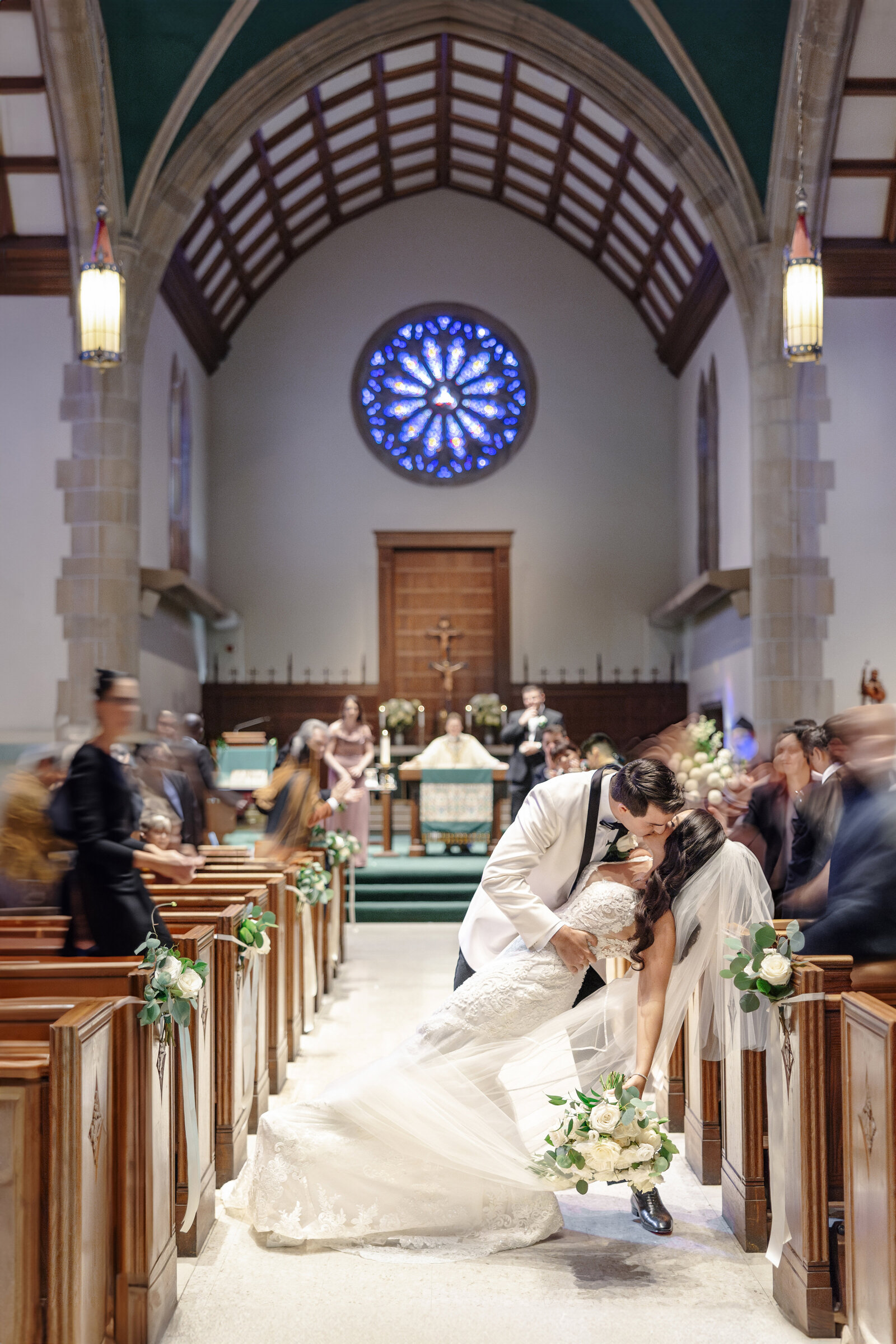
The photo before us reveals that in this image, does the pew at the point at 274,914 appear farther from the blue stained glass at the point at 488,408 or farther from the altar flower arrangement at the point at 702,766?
the blue stained glass at the point at 488,408

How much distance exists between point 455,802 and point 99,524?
13.6ft

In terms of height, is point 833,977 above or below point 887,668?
below

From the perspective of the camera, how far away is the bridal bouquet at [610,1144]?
3.12 m

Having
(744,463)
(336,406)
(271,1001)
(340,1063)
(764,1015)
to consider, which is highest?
(336,406)

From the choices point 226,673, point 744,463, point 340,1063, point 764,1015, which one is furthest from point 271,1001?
point 226,673

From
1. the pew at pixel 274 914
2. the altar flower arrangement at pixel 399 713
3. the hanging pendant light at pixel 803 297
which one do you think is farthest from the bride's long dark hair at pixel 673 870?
the altar flower arrangement at pixel 399 713

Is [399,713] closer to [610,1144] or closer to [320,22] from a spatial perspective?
[320,22]

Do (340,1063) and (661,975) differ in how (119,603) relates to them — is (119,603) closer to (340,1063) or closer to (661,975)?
(340,1063)

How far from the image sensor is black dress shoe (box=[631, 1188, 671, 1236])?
3.61 metres

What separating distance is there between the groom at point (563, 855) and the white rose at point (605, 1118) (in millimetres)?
402

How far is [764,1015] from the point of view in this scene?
11.0 feet

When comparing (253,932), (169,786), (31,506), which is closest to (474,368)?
(31,506)

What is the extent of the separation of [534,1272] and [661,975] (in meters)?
0.88

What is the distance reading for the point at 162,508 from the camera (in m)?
13.9
